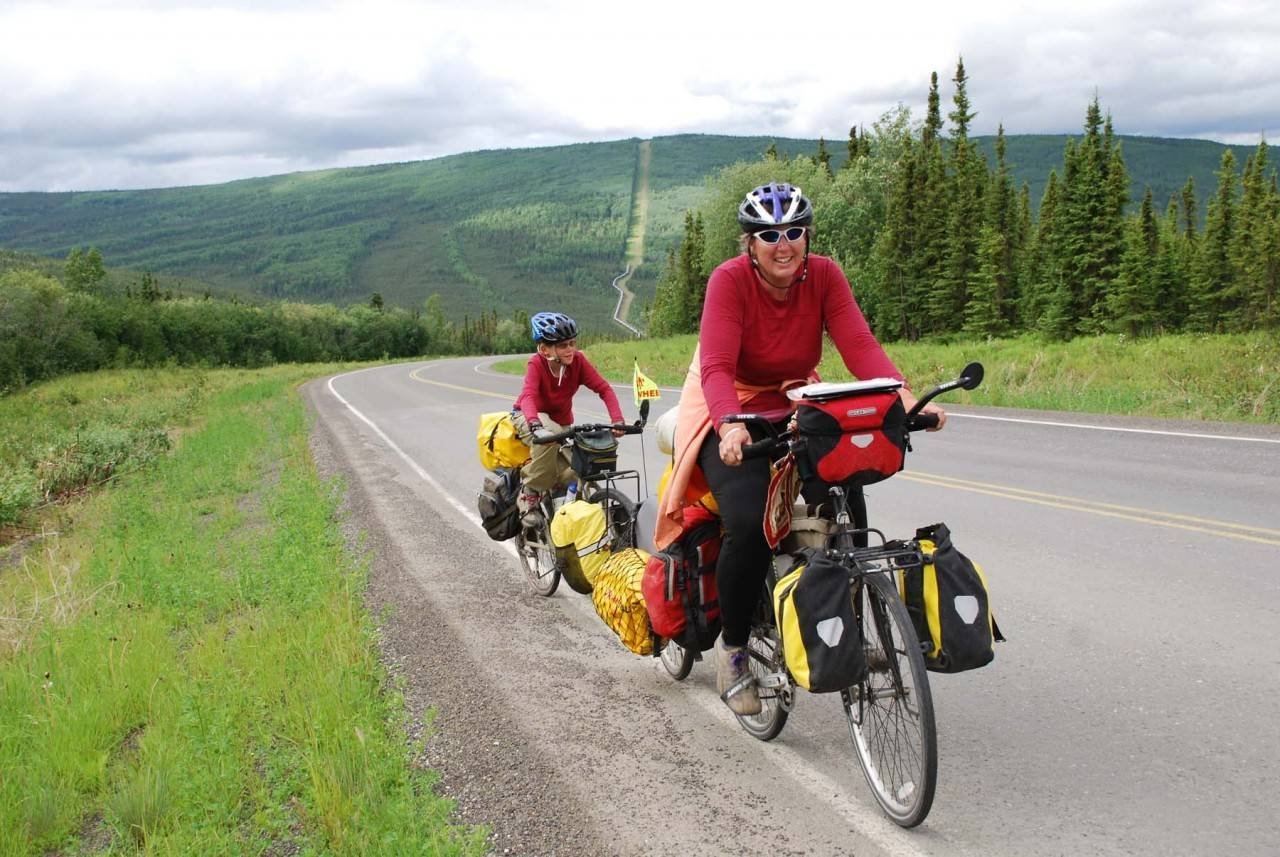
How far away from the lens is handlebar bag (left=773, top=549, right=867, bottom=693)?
3.24 m

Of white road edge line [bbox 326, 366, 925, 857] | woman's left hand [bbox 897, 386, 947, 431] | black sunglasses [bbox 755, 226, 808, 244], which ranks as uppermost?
black sunglasses [bbox 755, 226, 808, 244]

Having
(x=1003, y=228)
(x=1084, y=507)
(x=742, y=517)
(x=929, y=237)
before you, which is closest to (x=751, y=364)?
(x=742, y=517)

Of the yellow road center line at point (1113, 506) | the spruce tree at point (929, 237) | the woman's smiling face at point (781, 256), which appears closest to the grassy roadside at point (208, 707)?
the woman's smiling face at point (781, 256)

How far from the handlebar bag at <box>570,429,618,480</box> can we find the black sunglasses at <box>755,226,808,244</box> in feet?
9.35

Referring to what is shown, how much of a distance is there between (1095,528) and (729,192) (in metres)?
57.1

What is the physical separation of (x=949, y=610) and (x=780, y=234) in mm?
1566

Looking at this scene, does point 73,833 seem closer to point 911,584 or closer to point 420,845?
point 420,845

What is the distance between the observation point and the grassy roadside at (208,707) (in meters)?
3.80

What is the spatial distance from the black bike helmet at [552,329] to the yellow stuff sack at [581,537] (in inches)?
50.2

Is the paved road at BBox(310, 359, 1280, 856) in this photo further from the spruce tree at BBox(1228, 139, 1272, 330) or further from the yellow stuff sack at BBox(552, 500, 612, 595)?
the spruce tree at BBox(1228, 139, 1272, 330)

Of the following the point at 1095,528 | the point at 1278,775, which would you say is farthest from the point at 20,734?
the point at 1095,528

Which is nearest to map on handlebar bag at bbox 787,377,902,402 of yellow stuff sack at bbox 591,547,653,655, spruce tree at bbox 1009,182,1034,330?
yellow stuff sack at bbox 591,547,653,655

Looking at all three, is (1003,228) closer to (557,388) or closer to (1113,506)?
(1113,506)

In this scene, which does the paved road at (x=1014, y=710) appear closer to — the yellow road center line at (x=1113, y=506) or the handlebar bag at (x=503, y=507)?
the yellow road center line at (x=1113, y=506)
